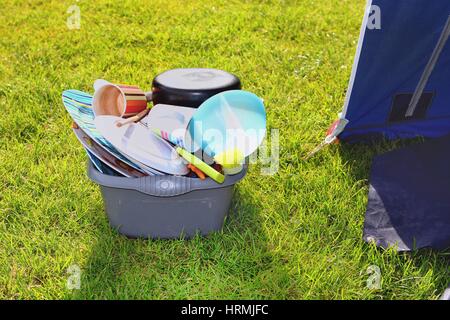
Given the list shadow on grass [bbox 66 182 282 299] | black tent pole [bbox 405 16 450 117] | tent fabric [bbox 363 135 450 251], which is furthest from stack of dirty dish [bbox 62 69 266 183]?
black tent pole [bbox 405 16 450 117]

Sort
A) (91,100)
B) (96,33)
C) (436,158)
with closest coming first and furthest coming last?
(91,100)
(436,158)
(96,33)

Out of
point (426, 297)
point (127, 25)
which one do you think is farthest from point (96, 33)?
point (426, 297)

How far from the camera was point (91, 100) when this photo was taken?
159 cm

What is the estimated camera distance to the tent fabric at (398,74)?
1.76 metres

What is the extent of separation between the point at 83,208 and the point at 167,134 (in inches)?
20.9

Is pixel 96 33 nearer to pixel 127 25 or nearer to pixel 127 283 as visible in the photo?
pixel 127 25

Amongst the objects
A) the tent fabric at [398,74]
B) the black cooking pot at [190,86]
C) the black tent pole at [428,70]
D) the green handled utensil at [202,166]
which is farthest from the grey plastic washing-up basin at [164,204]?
the black tent pole at [428,70]

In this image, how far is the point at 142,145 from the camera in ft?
4.73

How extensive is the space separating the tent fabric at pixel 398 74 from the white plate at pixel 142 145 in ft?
2.83

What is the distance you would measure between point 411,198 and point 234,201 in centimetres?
66

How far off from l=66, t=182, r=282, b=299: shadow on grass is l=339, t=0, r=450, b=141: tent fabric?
762 mm

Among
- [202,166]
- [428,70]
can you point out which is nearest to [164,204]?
[202,166]

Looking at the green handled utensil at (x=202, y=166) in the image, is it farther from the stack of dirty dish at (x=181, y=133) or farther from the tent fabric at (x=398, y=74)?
the tent fabric at (x=398, y=74)

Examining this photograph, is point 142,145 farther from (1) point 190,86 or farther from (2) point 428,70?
(2) point 428,70
